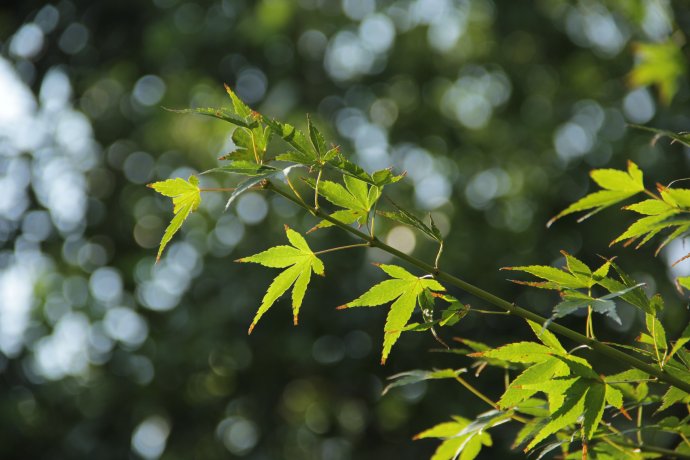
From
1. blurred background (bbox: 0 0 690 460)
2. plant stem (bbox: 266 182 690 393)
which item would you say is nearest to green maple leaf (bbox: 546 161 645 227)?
plant stem (bbox: 266 182 690 393)

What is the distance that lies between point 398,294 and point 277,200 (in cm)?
406

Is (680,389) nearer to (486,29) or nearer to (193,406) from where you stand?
(193,406)

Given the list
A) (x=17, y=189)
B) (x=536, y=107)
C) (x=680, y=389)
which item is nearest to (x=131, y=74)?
(x=17, y=189)

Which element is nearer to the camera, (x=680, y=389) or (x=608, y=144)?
(x=680, y=389)

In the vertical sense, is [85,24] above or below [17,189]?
above

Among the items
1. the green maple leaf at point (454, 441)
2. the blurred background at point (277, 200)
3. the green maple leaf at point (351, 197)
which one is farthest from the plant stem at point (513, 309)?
the blurred background at point (277, 200)

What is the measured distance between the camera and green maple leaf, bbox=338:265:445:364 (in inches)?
24.8

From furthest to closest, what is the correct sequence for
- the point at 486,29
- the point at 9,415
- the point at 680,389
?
the point at 486,29 < the point at 9,415 < the point at 680,389

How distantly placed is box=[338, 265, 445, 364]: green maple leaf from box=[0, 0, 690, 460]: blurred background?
293 centimetres

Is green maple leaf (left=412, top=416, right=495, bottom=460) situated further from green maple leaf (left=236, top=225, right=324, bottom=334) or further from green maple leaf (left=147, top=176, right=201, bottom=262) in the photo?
green maple leaf (left=147, top=176, right=201, bottom=262)

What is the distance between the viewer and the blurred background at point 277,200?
4.10 meters

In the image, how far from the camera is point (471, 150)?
17.3 ft

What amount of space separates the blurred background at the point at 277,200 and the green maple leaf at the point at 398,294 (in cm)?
293

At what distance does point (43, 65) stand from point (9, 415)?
2061 millimetres
